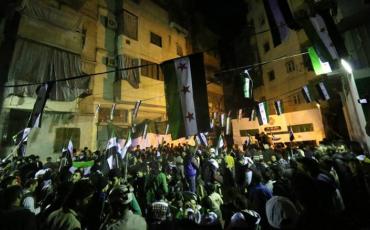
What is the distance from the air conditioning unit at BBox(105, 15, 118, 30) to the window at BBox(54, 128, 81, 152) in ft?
39.2

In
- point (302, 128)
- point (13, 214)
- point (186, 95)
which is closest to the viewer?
point (13, 214)

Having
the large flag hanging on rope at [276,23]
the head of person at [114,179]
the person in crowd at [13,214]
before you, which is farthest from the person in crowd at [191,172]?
the person in crowd at [13,214]

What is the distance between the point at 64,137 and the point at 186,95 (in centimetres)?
1477

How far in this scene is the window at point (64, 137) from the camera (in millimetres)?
16453

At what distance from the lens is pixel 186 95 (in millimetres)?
6426

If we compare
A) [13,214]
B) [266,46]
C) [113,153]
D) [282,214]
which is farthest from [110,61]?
[282,214]

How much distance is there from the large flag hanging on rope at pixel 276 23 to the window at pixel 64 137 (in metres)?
16.8

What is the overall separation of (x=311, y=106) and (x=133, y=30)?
2132cm

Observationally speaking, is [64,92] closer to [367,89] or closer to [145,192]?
[145,192]

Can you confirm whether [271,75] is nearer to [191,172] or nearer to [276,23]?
[191,172]

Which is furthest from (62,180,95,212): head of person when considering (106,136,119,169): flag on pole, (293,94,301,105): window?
(293,94,301,105): window

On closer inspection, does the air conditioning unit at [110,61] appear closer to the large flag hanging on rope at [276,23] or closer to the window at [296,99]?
the large flag hanging on rope at [276,23]

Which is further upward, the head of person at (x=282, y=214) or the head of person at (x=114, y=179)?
the head of person at (x=114, y=179)

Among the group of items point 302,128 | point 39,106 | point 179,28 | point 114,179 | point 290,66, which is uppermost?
point 179,28
